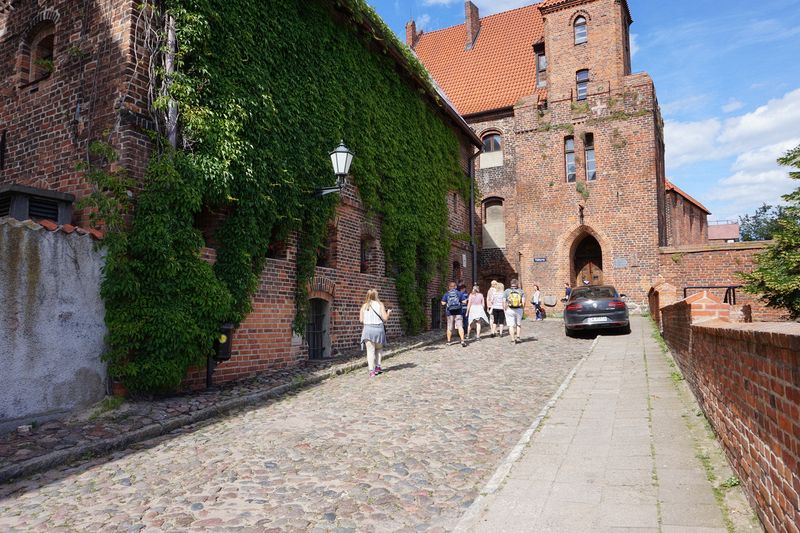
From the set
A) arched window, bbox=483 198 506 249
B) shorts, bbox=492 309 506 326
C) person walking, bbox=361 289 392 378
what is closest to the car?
shorts, bbox=492 309 506 326

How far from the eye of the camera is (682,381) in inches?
304

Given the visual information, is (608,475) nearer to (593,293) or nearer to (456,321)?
(456,321)

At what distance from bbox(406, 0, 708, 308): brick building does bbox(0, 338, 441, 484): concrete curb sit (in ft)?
59.2

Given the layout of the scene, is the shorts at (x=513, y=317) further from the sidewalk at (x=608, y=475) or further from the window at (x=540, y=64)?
the window at (x=540, y=64)

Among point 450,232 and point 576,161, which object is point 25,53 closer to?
point 450,232

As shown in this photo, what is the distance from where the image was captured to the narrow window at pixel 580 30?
25625mm

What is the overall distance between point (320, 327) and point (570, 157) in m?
17.8

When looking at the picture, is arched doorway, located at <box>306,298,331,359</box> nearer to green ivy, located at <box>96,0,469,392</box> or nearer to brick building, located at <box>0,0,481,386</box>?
brick building, located at <box>0,0,481,386</box>

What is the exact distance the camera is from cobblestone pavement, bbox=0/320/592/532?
3777 mm

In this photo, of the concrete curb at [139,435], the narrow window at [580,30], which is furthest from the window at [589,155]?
the concrete curb at [139,435]

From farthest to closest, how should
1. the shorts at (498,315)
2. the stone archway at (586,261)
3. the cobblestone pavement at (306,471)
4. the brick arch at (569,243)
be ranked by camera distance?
1. the stone archway at (586,261)
2. the brick arch at (569,243)
3. the shorts at (498,315)
4. the cobblestone pavement at (306,471)

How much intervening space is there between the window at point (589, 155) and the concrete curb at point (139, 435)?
63.3 ft

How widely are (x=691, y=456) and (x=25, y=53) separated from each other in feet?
37.6

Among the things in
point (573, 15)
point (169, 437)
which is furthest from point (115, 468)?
point (573, 15)
